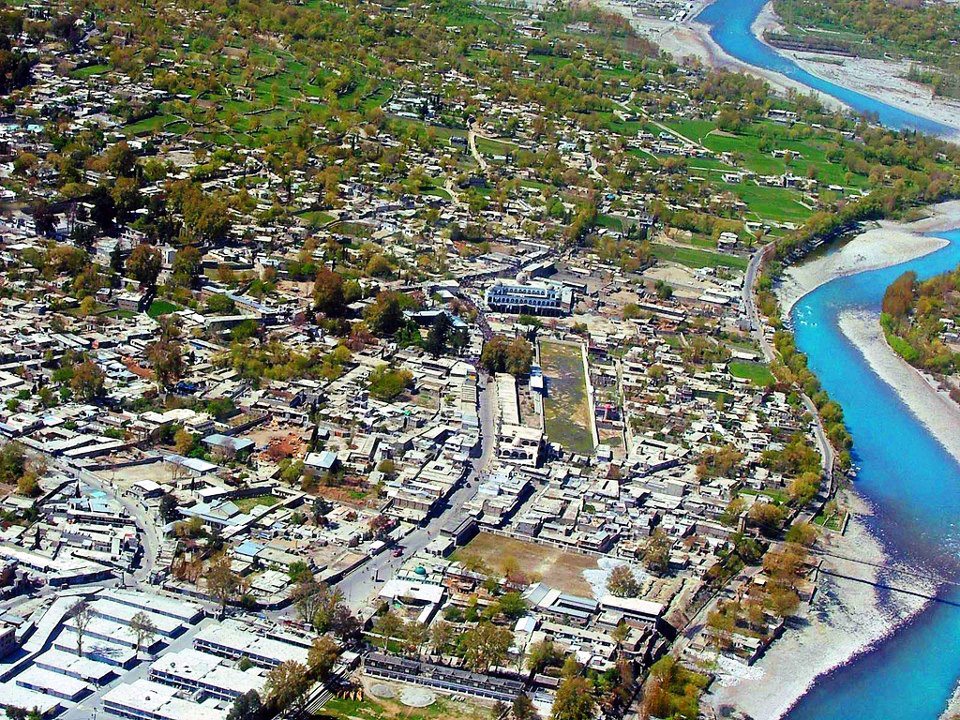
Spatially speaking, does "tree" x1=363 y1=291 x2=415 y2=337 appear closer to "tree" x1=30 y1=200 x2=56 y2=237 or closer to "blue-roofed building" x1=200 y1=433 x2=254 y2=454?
"blue-roofed building" x1=200 y1=433 x2=254 y2=454

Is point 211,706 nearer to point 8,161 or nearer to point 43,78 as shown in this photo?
point 8,161

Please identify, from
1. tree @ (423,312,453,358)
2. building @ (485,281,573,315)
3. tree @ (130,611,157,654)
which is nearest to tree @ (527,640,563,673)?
tree @ (130,611,157,654)

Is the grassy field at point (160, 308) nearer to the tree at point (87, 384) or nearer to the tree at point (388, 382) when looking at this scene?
the tree at point (87, 384)

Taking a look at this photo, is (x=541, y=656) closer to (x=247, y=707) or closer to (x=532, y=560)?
(x=532, y=560)

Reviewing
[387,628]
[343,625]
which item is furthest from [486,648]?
[343,625]

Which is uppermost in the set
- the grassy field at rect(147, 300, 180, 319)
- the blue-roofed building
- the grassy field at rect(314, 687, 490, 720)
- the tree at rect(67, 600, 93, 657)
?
the grassy field at rect(314, 687, 490, 720)

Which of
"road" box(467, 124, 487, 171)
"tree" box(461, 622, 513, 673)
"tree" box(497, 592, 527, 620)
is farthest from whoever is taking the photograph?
"road" box(467, 124, 487, 171)

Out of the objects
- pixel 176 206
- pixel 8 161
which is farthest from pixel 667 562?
pixel 8 161
